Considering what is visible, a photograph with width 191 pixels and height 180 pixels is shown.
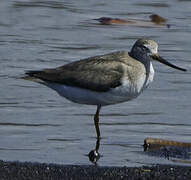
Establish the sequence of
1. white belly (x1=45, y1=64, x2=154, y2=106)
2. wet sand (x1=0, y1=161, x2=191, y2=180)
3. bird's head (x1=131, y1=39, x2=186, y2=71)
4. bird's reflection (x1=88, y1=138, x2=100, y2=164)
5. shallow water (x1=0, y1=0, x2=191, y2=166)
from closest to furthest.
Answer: wet sand (x1=0, y1=161, x2=191, y2=180), bird's reflection (x1=88, y1=138, x2=100, y2=164), shallow water (x1=0, y1=0, x2=191, y2=166), white belly (x1=45, y1=64, x2=154, y2=106), bird's head (x1=131, y1=39, x2=186, y2=71)

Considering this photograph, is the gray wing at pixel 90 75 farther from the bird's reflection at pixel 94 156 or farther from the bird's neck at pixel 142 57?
the bird's reflection at pixel 94 156

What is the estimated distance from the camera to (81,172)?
311 inches

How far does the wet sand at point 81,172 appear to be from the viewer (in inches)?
302

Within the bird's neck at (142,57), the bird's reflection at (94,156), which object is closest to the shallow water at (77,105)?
the bird's reflection at (94,156)

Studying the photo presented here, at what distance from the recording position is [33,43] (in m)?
13.7

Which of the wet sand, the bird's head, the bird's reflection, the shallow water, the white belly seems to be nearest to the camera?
the wet sand

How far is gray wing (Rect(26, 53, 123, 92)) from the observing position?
9.42 meters

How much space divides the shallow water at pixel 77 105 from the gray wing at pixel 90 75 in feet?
1.90

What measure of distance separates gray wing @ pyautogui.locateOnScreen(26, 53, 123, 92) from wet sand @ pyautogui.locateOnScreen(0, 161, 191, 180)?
4.83 ft

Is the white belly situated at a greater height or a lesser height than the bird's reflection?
greater

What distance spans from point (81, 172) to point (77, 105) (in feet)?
9.61

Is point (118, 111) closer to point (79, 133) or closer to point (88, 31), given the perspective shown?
point (79, 133)

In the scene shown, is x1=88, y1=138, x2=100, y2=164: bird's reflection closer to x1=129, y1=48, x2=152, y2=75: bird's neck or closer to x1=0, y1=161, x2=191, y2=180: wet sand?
x1=0, y1=161, x2=191, y2=180: wet sand

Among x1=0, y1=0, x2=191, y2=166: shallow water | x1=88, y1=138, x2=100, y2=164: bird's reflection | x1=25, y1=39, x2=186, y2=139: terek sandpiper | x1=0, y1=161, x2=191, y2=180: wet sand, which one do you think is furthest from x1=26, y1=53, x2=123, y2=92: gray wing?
x1=0, y1=161, x2=191, y2=180: wet sand
